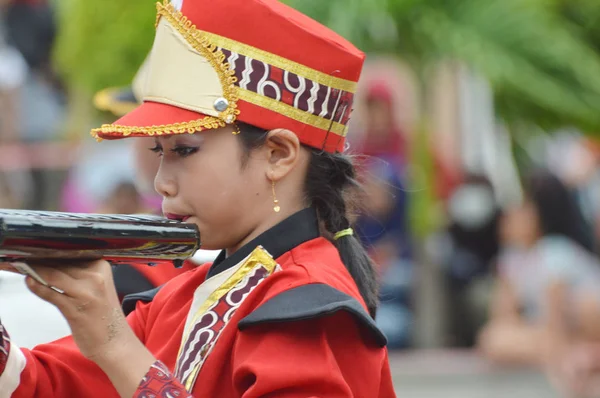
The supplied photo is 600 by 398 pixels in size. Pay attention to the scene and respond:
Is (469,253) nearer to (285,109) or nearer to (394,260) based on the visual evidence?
(394,260)

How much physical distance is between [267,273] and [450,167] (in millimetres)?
5806

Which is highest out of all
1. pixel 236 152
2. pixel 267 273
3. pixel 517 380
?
pixel 236 152

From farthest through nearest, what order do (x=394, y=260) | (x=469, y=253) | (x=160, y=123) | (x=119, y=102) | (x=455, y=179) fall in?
(x=455, y=179), (x=469, y=253), (x=394, y=260), (x=119, y=102), (x=160, y=123)

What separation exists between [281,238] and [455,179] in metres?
5.51

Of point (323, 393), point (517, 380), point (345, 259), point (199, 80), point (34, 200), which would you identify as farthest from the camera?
point (34, 200)

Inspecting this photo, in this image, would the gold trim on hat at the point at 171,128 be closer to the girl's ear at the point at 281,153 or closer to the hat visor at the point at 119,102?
the girl's ear at the point at 281,153

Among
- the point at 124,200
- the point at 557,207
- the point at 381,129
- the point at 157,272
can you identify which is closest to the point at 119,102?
the point at 124,200

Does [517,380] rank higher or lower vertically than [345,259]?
lower

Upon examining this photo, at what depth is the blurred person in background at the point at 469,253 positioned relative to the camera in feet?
23.2

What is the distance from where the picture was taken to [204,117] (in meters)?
2.36

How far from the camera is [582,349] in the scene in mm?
6363

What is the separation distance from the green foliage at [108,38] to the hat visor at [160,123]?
4.36 metres

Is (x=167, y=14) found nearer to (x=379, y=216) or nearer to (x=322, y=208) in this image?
(x=322, y=208)

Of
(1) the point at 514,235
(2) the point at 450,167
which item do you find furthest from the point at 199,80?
(2) the point at 450,167
